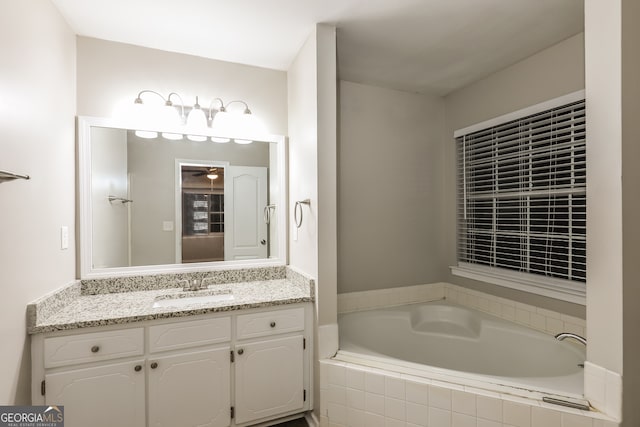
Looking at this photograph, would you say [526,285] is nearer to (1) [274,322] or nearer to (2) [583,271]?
(2) [583,271]

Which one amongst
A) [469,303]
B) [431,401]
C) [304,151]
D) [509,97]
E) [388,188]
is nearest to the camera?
[431,401]

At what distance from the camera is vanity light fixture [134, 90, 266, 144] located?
2117 millimetres

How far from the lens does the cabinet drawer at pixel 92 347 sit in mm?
1530

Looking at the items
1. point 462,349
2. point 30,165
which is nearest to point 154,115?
point 30,165

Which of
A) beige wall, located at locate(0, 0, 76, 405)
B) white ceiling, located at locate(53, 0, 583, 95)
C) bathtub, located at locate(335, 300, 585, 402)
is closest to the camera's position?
beige wall, located at locate(0, 0, 76, 405)

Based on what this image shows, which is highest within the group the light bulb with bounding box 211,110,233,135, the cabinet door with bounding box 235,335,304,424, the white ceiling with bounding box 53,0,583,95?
the white ceiling with bounding box 53,0,583,95

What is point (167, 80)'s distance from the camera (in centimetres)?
221

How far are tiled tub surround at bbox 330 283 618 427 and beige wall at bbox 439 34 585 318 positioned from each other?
41 cm

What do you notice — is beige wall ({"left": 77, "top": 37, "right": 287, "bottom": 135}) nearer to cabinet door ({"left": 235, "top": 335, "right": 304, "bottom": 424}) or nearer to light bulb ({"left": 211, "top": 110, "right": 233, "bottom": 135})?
light bulb ({"left": 211, "top": 110, "right": 233, "bottom": 135})

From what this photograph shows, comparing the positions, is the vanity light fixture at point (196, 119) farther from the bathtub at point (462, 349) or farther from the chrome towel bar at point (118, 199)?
the bathtub at point (462, 349)

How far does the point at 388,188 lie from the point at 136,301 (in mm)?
2132

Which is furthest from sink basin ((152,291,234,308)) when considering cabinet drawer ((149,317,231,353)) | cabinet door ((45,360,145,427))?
cabinet door ((45,360,145,427))

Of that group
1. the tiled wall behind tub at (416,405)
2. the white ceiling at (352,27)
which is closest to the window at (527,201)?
the white ceiling at (352,27)

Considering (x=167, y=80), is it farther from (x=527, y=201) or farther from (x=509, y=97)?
(x=527, y=201)
